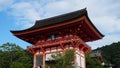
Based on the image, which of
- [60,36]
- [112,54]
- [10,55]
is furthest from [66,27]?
[112,54]

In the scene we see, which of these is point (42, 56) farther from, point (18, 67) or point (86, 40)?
point (18, 67)

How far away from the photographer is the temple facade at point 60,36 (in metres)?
28.2

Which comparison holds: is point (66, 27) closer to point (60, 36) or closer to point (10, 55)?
point (60, 36)

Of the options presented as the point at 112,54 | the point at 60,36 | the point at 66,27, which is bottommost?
the point at 60,36

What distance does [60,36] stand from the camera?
30.3 m

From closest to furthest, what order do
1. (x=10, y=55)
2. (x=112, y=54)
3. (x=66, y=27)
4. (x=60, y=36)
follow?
1. (x=66, y=27)
2. (x=60, y=36)
3. (x=10, y=55)
4. (x=112, y=54)

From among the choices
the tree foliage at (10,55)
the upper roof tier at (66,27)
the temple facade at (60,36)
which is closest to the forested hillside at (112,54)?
the tree foliage at (10,55)

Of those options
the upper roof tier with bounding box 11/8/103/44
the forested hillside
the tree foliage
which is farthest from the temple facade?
the forested hillside

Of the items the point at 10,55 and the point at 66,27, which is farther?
the point at 10,55

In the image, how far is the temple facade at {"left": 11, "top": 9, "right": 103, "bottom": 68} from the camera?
28.2 meters

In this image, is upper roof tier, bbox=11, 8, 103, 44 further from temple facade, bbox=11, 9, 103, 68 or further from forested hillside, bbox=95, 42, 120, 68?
forested hillside, bbox=95, 42, 120, 68

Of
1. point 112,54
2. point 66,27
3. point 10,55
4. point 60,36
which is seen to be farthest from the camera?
point 112,54

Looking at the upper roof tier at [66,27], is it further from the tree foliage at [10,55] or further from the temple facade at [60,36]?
the tree foliage at [10,55]

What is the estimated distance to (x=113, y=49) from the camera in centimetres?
9250
